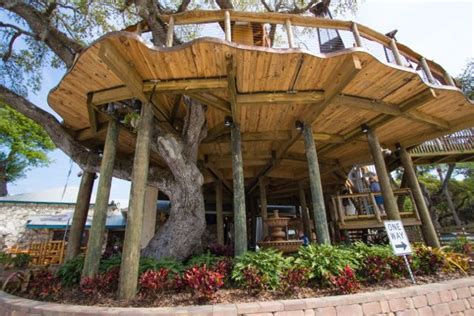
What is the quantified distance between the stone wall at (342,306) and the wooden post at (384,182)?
219 centimetres

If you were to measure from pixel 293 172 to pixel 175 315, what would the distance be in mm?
8606

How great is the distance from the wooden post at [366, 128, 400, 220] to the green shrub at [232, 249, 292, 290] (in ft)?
12.0

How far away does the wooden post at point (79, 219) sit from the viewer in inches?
254

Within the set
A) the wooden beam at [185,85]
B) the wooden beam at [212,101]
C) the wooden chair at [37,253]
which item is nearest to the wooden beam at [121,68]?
the wooden beam at [185,85]

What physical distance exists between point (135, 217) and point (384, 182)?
20.3 feet

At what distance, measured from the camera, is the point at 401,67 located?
14.5 ft

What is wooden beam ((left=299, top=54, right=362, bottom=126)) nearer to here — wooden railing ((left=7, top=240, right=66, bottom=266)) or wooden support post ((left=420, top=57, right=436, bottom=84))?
wooden support post ((left=420, top=57, right=436, bottom=84))

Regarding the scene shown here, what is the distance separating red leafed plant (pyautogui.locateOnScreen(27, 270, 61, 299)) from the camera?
3.80 metres

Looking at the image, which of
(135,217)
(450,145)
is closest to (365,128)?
(135,217)

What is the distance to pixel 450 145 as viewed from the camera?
34.2 feet

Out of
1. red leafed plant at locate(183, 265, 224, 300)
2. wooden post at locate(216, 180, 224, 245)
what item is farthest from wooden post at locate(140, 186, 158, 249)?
red leafed plant at locate(183, 265, 224, 300)

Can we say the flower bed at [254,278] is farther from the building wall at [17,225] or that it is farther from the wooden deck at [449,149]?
the building wall at [17,225]

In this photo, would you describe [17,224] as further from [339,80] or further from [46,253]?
[339,80]

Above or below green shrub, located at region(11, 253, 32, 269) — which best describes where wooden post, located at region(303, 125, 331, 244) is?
above
